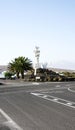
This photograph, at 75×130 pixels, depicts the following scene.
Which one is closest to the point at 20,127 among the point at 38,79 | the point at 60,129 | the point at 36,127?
the point at 36,127

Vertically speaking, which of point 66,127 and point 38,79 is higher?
point 38,79

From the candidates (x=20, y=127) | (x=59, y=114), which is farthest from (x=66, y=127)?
(x=59, y=114)

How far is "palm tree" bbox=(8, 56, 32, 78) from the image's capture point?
82125mm

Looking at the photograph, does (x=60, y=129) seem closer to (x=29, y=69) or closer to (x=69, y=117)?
(x=69, y=117)

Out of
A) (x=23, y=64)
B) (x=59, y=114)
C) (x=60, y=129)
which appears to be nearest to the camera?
(x=60, y=129)

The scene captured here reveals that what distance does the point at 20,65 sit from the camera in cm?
8250

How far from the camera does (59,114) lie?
808 inches

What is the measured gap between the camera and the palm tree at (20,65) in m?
82.1

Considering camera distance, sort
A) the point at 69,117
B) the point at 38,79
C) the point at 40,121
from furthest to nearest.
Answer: the point at 38,79 → the point at 69,117 → the point at 40,121

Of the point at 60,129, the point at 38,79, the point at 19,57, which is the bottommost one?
the point at 60,129

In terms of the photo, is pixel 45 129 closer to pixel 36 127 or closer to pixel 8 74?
pixel 36 127

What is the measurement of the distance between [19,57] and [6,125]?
68.3 m

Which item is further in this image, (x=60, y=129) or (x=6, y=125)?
(x=6, y=125)

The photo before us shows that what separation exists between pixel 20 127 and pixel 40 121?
1962mm
